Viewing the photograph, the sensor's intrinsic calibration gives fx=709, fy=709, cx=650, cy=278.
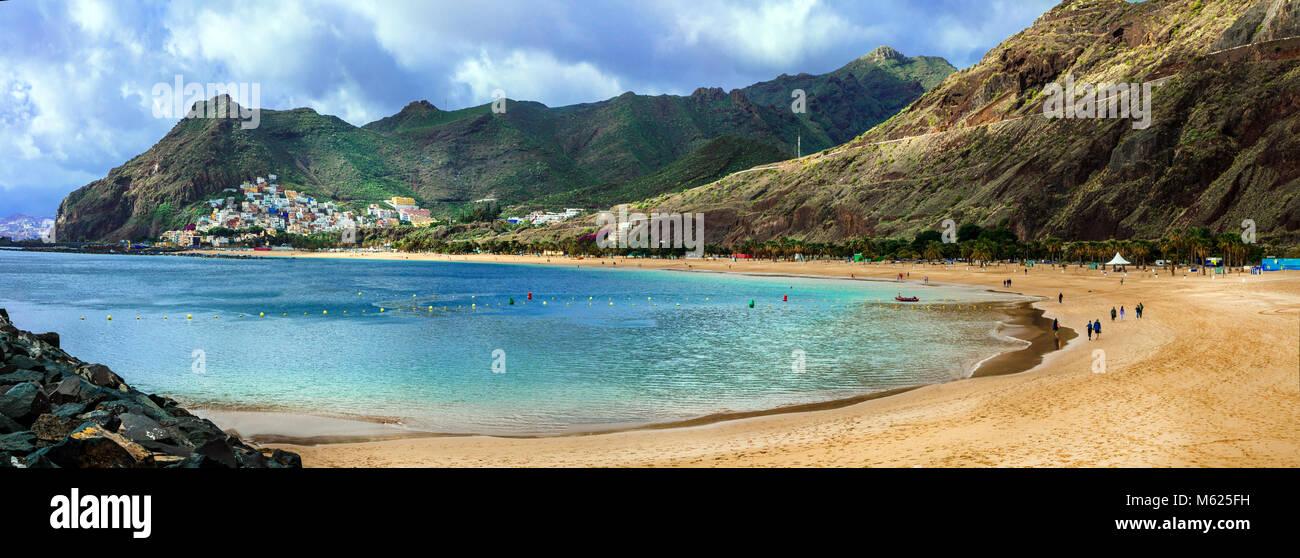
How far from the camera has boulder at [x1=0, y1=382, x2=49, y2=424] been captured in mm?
9117

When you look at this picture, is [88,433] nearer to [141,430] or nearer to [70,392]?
[141,430]

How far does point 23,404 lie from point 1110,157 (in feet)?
535

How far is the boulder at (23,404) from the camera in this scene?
29.9ft

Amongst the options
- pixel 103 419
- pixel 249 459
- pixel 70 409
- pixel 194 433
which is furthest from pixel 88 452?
pixel 194 433

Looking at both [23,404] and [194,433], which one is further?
[194,433]

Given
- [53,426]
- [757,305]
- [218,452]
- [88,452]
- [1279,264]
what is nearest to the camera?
[88,452]

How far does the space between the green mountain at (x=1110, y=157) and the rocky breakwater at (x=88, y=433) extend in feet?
431

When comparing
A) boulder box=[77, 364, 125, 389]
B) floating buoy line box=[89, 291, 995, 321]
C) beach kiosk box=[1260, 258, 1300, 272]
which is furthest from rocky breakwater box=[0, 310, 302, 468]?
beach kiosk box=[1260, 258, 1300, 272]

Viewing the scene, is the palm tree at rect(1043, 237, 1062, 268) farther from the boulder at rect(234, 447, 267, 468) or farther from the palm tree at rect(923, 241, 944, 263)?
the boulder at rect(234, 447, 267, 468)

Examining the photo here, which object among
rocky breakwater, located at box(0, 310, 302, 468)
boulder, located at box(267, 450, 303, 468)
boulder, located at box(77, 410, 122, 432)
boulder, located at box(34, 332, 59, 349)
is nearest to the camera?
rocky breakwater, located at box(0, 310, 302, 468)

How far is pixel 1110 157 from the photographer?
451 feet

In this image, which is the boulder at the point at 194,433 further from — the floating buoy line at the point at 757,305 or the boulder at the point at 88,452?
the floating buoy line at the point at 757,305

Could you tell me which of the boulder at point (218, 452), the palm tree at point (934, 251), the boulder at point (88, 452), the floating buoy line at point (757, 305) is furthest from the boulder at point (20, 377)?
the palm tree at point (934, 251)
